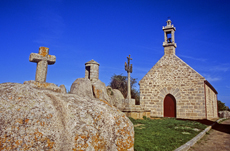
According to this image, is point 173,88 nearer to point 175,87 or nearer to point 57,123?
point 175,87

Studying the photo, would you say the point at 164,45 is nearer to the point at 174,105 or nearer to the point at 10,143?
the point at 174,105

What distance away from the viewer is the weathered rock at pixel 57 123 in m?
1.86

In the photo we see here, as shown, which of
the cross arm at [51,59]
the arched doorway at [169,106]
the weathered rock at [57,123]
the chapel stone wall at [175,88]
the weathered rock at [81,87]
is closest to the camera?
the weathered rock at [57,123]

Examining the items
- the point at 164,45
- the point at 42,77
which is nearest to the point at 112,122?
the point at 42,77

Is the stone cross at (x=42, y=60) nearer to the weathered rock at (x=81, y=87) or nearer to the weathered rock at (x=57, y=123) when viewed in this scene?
the weathered rock at (x=57, y=123)

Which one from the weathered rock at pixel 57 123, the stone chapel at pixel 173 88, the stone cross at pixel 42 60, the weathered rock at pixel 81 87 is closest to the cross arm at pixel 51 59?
the stone cross at pixel 42 60

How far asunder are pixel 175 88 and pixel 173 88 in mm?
186

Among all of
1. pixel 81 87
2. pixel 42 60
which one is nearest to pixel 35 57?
pixel 42 60

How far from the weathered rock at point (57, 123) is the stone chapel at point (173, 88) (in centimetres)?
1458

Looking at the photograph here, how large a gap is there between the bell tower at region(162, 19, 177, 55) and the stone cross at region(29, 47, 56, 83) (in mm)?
14939

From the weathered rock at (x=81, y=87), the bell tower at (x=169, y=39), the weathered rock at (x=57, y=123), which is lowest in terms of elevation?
the weathered rock at (x=57, y=123)

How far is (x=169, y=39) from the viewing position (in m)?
18.6

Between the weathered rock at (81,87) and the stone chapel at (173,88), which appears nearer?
the weathered rock at (81,87)

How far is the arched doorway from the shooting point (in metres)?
16.5
